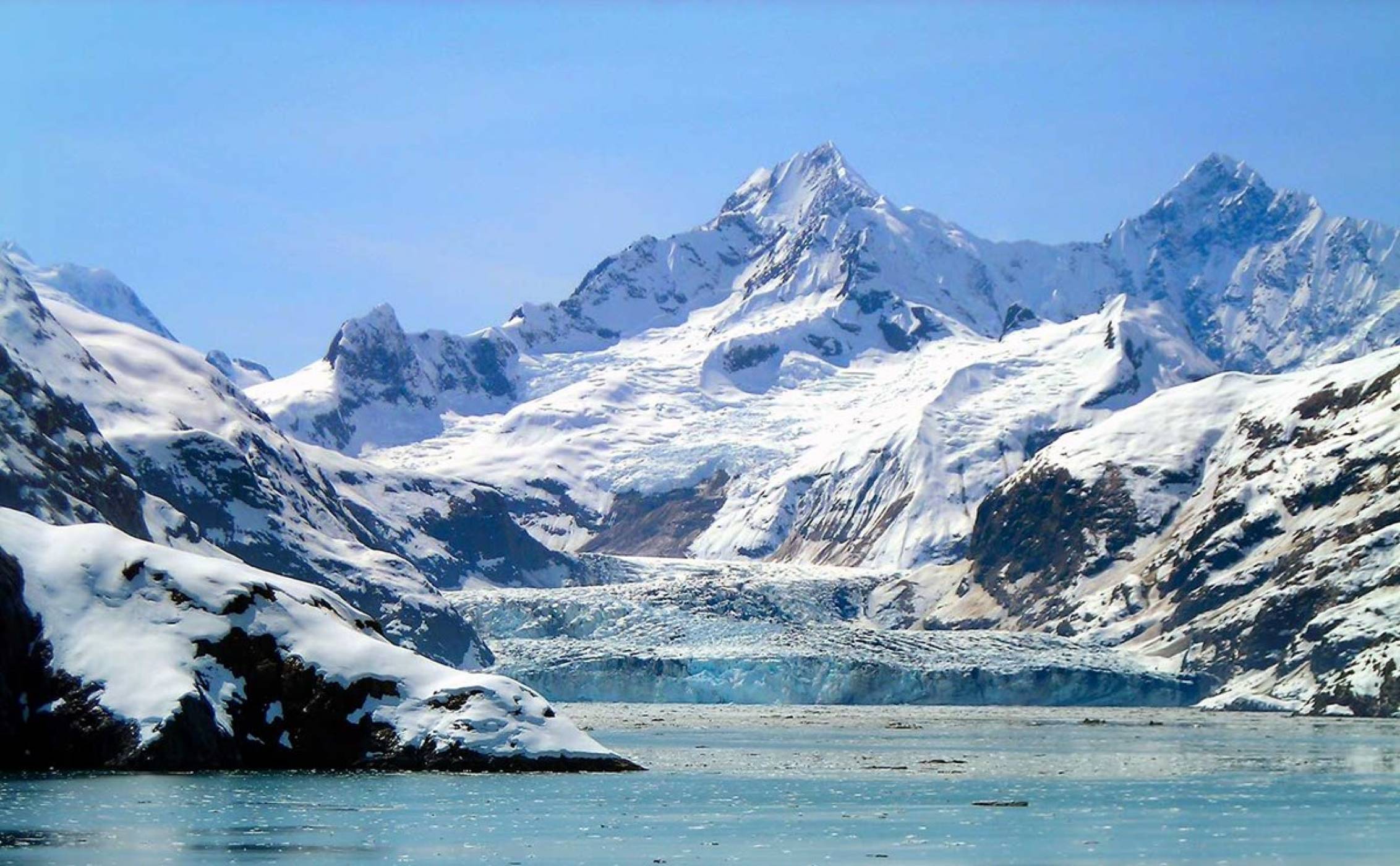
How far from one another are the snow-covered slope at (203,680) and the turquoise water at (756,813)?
4.90 feet

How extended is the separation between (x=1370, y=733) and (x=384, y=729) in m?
84.3

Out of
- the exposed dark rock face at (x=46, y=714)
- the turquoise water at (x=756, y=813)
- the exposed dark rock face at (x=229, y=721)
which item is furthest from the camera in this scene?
the exposed dark rock face at (x=229, y=721)

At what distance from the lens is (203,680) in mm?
80500

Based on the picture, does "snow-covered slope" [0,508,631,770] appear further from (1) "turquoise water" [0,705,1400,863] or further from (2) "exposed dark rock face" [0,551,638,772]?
(1) "turquoise water" [0,705,1400,863]

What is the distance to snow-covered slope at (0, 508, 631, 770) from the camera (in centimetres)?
7894

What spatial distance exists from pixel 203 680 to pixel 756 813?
897 inches

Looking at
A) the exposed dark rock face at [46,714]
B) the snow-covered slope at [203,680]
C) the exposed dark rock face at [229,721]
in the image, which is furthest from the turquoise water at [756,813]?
the exposed dark rock face at [46,714]

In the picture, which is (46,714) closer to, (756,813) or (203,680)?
(203,680)

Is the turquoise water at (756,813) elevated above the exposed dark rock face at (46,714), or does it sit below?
below

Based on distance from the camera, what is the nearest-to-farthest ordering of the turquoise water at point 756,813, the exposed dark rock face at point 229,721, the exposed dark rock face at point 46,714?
the turquoise water at point 756,813 < the exposed dark rock face at point 46,714 < the exposed dark rock face at point 229,721

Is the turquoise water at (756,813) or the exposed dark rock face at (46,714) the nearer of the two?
the turquoise water at (756,813)

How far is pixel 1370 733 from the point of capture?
144m

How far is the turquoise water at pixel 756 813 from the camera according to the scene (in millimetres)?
Answer: 58594

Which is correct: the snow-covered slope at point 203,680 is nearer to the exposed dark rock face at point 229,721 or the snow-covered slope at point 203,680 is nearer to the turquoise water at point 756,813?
the exposed dark rock face at point 229,721
